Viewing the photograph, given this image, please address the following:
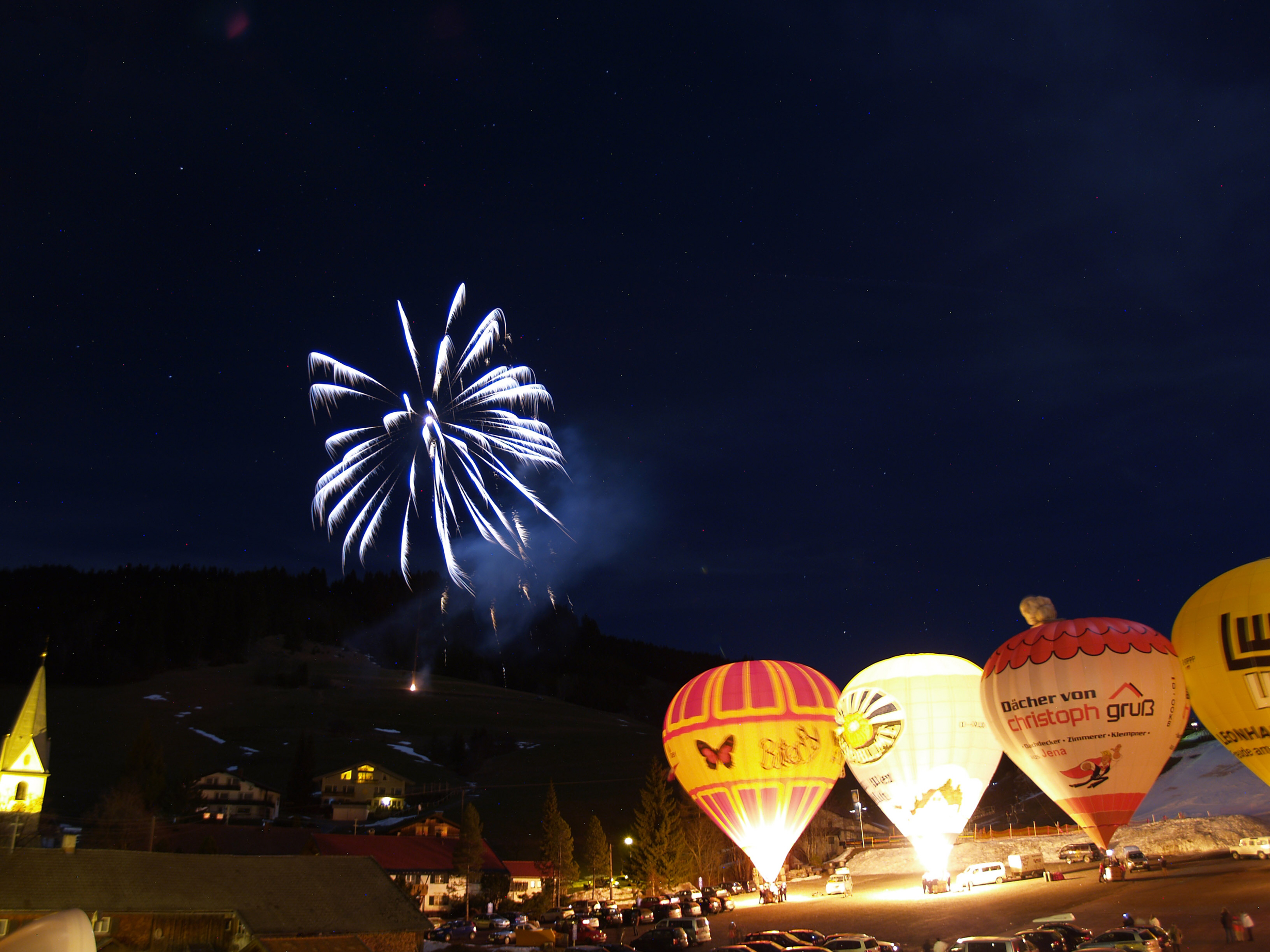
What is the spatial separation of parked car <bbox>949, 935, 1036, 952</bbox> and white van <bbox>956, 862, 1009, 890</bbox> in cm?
1893

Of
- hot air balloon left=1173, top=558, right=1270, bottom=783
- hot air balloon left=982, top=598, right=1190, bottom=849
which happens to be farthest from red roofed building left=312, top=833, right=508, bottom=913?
hot air balloon left=1173, top=558, right=1270, bottom=783

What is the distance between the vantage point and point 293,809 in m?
87.3

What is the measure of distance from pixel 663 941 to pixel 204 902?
15.5m

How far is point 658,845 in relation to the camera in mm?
59906

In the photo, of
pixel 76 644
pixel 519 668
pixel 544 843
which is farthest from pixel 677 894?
pixel 519 668

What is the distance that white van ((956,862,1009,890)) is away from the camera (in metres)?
40.5

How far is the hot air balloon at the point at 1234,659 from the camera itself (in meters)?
25.0

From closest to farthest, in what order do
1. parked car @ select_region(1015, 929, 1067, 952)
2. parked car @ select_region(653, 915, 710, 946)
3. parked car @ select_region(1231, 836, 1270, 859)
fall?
parked car @ select_region(1015, 929, 1067, 952) → parked car @ select_region(653, 915, 710, 946) → parked car @ select_region(1231, 836, 1270, 859)

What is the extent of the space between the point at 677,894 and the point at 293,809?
4963 cm

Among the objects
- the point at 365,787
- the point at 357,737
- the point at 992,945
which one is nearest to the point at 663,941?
the point at 992,945

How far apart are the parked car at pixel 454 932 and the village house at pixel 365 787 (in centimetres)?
4736

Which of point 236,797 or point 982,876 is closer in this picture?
point 982,876

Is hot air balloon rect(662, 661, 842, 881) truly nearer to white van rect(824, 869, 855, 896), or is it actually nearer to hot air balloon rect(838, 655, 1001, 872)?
hot air balloon rect(838, 655, 1001, 872)

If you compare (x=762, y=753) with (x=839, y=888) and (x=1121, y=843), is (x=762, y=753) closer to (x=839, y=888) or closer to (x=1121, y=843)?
(x=839, y=888)
